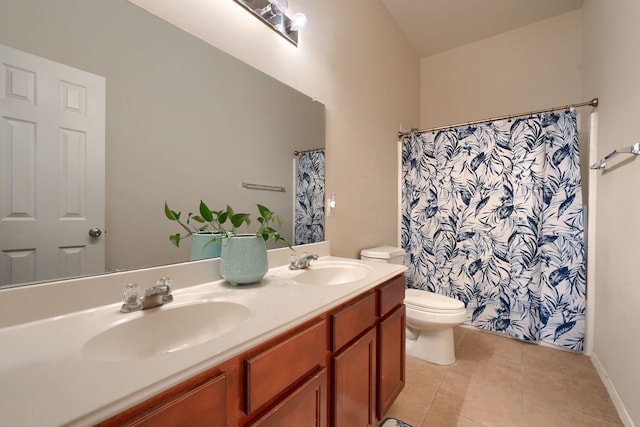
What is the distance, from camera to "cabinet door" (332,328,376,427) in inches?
37.4

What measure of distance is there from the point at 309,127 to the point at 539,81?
101 inches

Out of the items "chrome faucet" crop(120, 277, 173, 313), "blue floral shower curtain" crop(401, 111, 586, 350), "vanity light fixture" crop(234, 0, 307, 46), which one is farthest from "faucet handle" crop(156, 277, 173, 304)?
"blue floral shower curtain" crop(401, 111, 586, 350)

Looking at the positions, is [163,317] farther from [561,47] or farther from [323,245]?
[561,47]

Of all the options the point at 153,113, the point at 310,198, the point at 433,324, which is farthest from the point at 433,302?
the point at 153,113

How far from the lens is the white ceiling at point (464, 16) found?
7.99 feet

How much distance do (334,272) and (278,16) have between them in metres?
1.35

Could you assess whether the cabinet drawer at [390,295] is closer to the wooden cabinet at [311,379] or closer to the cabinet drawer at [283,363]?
the wooden cabinet at [311,379]

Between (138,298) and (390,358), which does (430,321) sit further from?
(138,298)

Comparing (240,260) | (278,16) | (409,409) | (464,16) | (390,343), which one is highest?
(464,16)

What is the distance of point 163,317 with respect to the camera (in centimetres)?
79

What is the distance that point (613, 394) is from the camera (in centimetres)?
152

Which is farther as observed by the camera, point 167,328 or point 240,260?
point 240,260

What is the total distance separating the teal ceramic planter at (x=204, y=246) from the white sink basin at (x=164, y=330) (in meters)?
0.28

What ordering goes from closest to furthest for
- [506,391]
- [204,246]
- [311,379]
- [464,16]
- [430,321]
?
[311,379], [204,246], [506,391], [430,321], [464,16]
